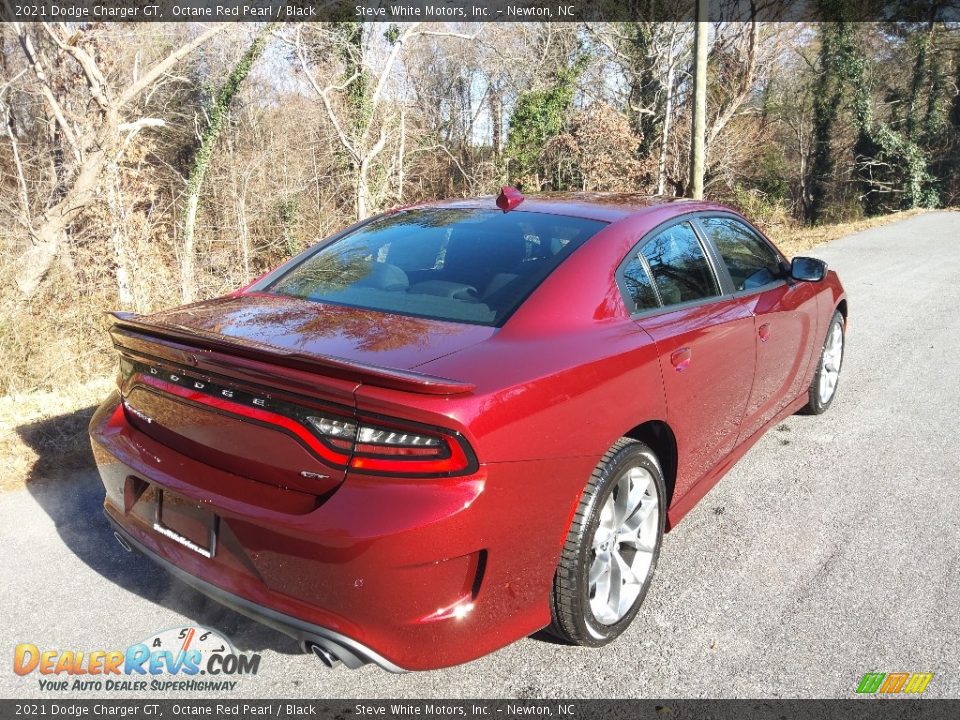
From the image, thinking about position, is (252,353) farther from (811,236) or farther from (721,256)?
(811,236)

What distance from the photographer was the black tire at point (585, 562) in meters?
2.36

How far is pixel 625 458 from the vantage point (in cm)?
255

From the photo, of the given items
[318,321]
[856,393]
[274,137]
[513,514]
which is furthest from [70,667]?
[274,137]

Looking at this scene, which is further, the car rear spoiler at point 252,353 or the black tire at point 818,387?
the black tire at point 818,387

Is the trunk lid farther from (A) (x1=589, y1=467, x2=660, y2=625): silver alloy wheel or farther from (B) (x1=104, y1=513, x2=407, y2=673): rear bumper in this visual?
(A) (x1=589, y1=467, x2=660, y2=625): silver alloy wheel

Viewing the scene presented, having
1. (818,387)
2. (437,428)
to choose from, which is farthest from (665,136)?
(437,428)

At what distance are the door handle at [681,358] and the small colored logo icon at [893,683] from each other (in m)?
1.25

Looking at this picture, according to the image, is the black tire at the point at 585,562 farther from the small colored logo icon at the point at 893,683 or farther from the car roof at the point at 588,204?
the car roof at the point at 588,204

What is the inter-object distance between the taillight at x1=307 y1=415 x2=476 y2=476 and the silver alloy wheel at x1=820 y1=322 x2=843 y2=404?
3692mm

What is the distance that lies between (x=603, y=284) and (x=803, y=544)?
1.63 m

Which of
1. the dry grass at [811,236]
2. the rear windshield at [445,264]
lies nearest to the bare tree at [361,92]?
the dry grass at [811,236]

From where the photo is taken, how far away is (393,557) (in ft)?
6.41

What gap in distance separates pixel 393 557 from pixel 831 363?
167 inches

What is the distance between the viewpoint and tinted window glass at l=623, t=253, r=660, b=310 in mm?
2914
